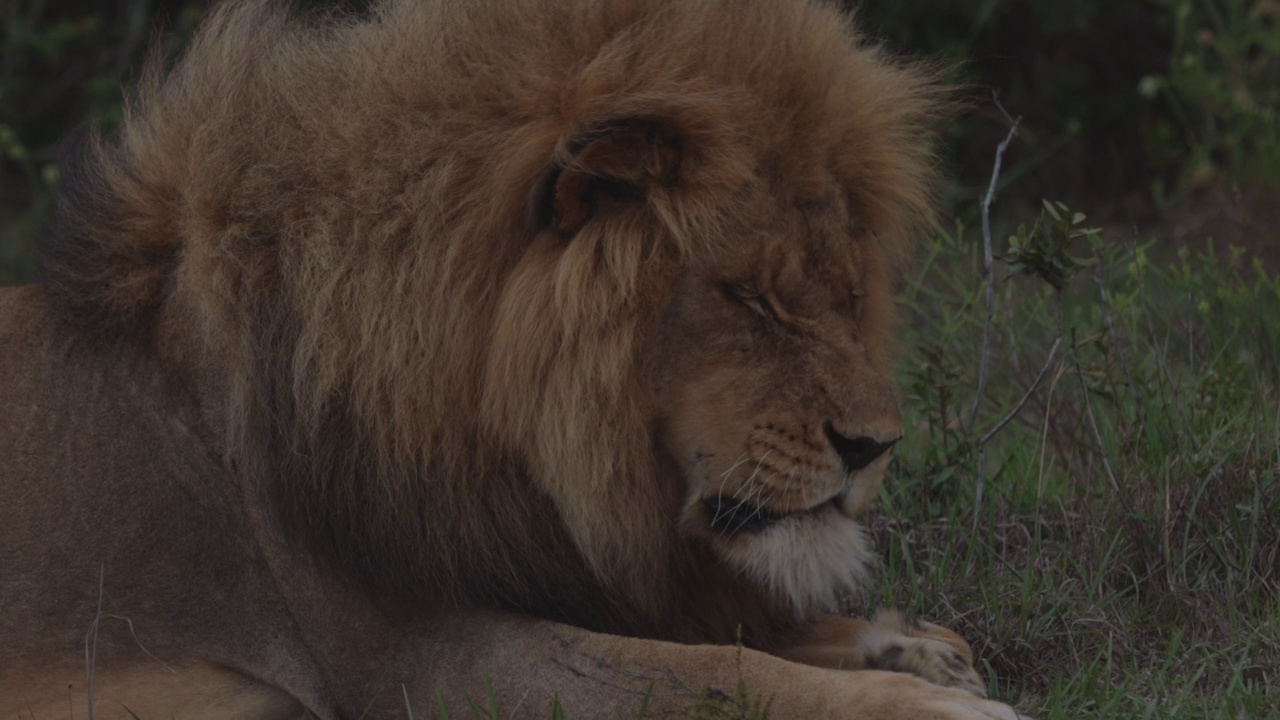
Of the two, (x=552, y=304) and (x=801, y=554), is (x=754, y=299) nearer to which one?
(x=552, y=304)

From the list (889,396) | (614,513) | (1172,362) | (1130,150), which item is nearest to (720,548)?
Result: (614,513)

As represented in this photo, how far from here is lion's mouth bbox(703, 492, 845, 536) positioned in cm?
285

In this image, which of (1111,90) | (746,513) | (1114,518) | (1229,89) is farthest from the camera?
(1111,90)

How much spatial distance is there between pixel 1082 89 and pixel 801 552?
5660 millimetres

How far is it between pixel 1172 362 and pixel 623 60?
241 cm

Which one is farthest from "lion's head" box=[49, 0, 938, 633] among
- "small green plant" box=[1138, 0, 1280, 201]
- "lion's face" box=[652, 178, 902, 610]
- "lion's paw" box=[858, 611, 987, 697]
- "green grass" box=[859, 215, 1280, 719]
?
"small green plant" box=[1138, 0, 1280, 201]

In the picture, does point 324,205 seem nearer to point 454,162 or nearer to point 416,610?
point 454,162

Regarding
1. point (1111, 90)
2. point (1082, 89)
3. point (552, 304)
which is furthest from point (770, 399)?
point (1111, 90)

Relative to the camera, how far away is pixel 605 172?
2828 mm

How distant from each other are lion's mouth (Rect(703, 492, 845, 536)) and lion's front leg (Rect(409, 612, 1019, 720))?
0.24 meters

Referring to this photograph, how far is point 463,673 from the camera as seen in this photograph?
2.87 m

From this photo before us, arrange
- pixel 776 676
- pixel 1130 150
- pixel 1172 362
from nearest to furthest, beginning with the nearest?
1. pixel 776 676
2. pixel 1172 362
3. pixel 1130 150

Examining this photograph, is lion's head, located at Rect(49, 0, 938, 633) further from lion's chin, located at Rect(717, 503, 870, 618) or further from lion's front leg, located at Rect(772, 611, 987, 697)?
lion's front leg, located at Rect(772, 611, 987, 697)

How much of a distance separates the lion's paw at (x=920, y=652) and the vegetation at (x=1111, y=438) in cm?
12
